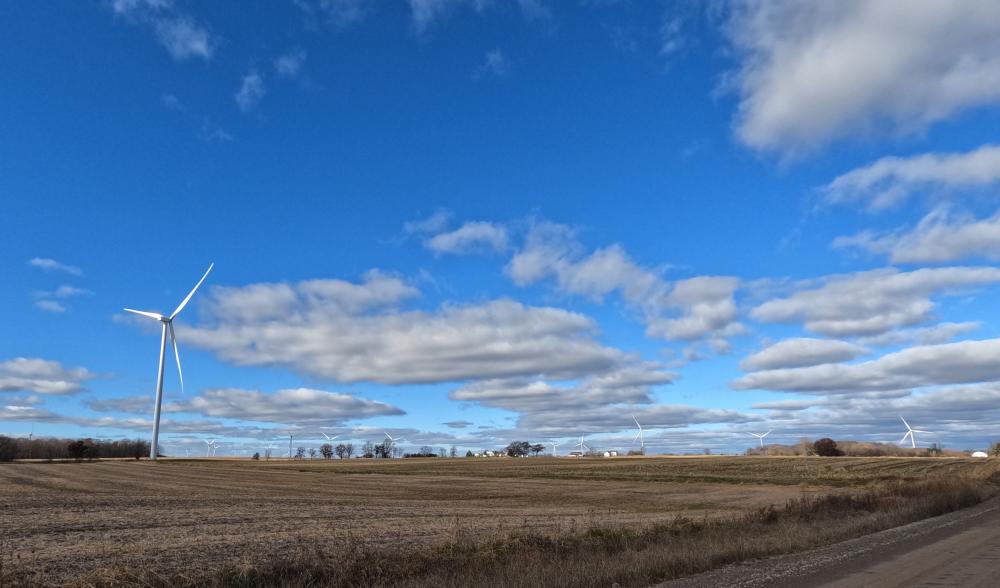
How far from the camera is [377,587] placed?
15281 millimetres

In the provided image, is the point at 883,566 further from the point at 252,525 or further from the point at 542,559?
the point at 252,525

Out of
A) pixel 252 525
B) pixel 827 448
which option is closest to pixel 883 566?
pixel 252 525

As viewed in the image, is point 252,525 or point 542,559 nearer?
point 542,559

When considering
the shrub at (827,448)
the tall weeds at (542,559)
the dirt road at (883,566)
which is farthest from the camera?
the shrub at (827,448)

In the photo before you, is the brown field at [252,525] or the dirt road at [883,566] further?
the brown field at [252,525]

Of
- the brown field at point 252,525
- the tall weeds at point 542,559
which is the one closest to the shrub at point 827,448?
the brown field at point 252,525

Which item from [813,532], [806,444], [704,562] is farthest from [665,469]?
[806,444]

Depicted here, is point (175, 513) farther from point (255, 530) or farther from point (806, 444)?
point (806, 444)

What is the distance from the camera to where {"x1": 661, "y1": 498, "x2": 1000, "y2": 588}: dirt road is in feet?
48.7

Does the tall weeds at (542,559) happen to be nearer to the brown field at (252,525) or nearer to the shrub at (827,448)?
the brown field at (252,525)

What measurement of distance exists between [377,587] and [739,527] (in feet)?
57.0

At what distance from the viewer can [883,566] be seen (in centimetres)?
1694

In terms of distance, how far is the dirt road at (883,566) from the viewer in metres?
14.8

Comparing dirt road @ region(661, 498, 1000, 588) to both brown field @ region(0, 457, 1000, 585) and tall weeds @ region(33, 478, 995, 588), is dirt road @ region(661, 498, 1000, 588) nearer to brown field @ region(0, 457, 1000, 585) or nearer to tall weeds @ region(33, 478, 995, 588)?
tall weeds @ region(33, 478, 995, 588)
